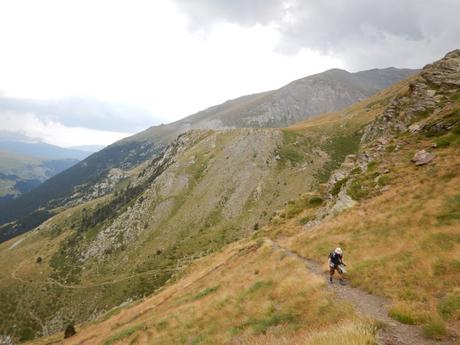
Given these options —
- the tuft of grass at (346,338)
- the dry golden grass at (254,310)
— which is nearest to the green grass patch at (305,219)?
the dry golden grass at (254,310)

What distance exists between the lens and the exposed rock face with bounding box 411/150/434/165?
1430 inches

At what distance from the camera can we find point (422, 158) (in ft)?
122

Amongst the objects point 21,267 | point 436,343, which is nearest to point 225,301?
point 436,343

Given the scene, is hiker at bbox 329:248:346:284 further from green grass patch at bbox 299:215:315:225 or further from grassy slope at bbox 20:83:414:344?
green grass patch at bbox 299:215:315:225

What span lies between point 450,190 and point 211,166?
127424 mm

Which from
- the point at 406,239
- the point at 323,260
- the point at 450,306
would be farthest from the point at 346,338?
the point at 323,260

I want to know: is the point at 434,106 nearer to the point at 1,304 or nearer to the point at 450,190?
the point at 450,190

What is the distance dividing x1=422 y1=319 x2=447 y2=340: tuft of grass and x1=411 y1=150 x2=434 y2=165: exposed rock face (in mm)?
28638

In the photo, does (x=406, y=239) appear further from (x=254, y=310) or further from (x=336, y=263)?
(x=254, y=310)

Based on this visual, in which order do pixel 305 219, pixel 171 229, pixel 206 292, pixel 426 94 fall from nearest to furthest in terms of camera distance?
pixel 206 292 → pixel 305 219 → pixel 426 94 → pixel 171 229

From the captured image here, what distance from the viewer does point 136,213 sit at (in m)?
152

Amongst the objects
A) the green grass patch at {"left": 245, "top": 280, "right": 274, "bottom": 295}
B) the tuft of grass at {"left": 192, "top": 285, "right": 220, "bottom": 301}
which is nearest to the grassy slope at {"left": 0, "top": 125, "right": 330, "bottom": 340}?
the tuft of grass at {"left": 192, "top": 285, "right": 220, "bottom": 301}

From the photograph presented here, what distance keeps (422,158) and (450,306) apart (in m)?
27.6

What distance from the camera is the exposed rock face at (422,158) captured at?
119 ft
